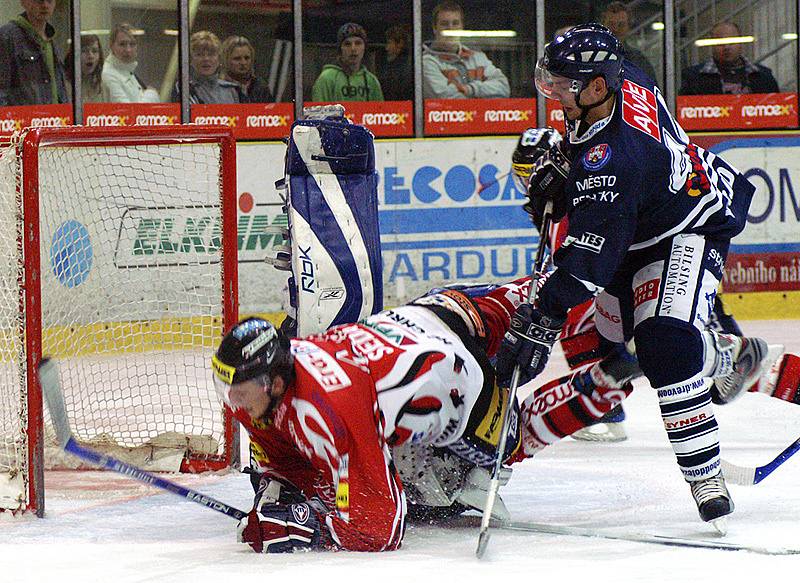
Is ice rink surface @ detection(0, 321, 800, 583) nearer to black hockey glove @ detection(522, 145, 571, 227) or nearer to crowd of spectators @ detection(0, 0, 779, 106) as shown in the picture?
black hockey glove @ detection(522, 145, 571, 227)

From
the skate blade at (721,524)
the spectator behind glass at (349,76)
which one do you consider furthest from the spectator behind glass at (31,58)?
the skate blade at (721,524)

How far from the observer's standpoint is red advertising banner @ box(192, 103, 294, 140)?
7098 millimetres

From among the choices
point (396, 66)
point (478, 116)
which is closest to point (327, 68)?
point (396, 66)

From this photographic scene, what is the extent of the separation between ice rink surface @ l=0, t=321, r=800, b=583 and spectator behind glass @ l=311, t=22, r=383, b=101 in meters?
3.47

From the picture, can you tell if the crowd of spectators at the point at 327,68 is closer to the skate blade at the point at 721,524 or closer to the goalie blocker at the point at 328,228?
the goalie blocker at the point at 328,228

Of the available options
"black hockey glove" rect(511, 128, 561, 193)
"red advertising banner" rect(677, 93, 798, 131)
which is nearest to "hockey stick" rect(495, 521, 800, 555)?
"black hockey glove" rect(511, 128, 561, 193)

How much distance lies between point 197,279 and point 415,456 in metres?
1.99

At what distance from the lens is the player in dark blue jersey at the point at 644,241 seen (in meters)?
2.91

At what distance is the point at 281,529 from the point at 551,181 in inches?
44.7

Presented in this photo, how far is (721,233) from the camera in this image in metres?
3.11

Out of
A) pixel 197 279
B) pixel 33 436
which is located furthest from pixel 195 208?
pixel 33 436

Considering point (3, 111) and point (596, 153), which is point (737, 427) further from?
point (3, 111)

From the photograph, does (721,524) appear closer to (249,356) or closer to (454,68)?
(249,356)

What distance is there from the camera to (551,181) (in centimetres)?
332
